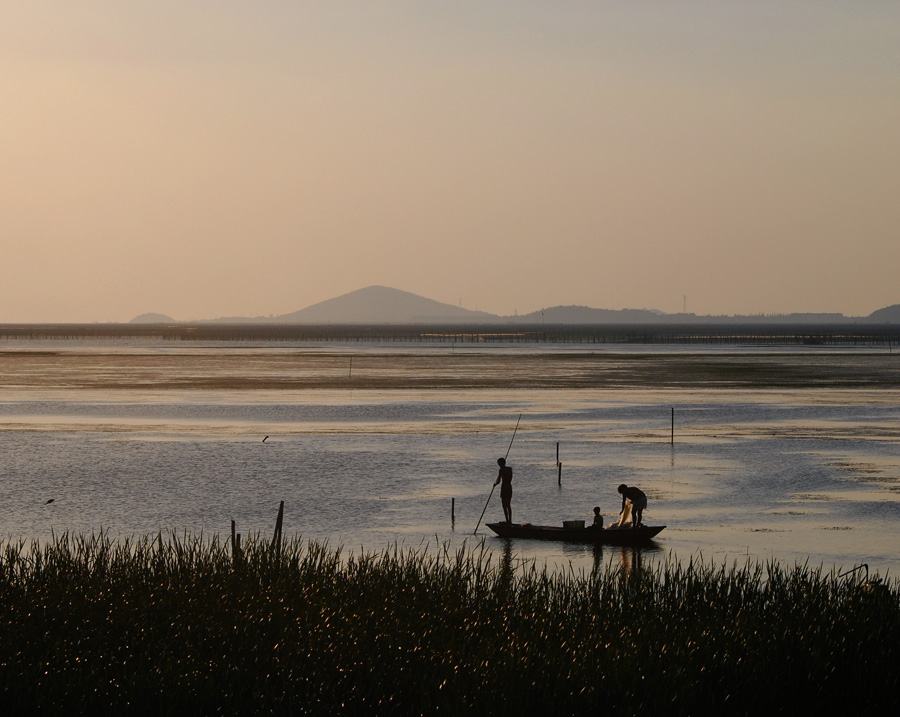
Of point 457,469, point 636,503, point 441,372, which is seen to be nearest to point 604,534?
point 636,503

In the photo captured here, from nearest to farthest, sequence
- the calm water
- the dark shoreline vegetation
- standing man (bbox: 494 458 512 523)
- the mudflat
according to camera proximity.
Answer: the dark shoreline vegetation, the calm water, standing man (bbox: 494 458 512 523), the mudflat

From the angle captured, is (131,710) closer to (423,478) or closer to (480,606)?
(480,606)

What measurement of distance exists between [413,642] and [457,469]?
2628cm

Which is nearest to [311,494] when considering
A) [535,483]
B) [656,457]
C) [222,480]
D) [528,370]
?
[222,480]

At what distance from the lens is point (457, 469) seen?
43.6 m

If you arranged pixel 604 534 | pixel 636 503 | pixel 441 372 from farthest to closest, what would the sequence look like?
pixel 441 372
pixel 636 503
pixel 604 534

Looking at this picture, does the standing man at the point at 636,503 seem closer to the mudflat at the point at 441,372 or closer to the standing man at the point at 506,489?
the standing man at the point at 506,489

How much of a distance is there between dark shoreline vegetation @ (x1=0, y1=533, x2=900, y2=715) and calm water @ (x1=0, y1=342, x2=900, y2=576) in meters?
4.66

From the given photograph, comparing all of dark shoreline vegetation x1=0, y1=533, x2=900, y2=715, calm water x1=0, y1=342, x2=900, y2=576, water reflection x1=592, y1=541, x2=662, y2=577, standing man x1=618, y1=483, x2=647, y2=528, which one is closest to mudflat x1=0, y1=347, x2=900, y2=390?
calm water x1=0, y1=342, x2=900, y2=576

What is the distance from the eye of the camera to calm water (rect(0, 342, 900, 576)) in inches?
1235

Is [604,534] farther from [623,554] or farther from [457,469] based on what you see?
[457,469]

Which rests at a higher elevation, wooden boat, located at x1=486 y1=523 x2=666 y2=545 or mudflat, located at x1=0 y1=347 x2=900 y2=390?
mudflat, located at x1=0 y1=347 x2=900 y2=390

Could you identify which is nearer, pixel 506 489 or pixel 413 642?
pixel 413 642

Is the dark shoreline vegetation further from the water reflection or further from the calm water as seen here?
the water reflection
